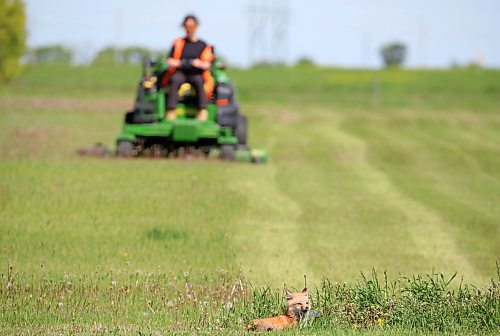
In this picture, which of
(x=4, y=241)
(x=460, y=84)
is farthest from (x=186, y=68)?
(x=460, y=84)

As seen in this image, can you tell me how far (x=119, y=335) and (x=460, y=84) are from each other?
193 ft

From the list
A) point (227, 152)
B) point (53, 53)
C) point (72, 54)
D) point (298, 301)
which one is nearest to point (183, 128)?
point (227, 152)

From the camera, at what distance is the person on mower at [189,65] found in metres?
18.3

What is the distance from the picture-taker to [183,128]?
17.9 metres

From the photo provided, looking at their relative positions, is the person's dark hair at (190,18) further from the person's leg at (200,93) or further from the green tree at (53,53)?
the green tree at (53,53)

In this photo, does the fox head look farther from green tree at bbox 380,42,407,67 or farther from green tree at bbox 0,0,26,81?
green tree at bbox 380,42,407,67

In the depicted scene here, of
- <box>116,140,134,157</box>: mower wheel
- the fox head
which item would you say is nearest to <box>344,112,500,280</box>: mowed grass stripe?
the fox head

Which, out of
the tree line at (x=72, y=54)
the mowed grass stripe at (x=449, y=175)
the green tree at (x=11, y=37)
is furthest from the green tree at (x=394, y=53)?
the mowed grass stripe at (x=449, y=175)

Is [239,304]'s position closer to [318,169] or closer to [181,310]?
[181,310]

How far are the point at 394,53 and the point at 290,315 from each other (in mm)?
149645

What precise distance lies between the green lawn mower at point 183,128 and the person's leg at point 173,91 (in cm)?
18

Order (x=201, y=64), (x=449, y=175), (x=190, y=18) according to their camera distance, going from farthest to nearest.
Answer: (x=449, y=175) < (x=201, y=64) < (x=190, y=18)

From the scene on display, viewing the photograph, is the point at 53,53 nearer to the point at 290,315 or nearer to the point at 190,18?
the point at 190,18

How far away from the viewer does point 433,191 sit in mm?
16594
